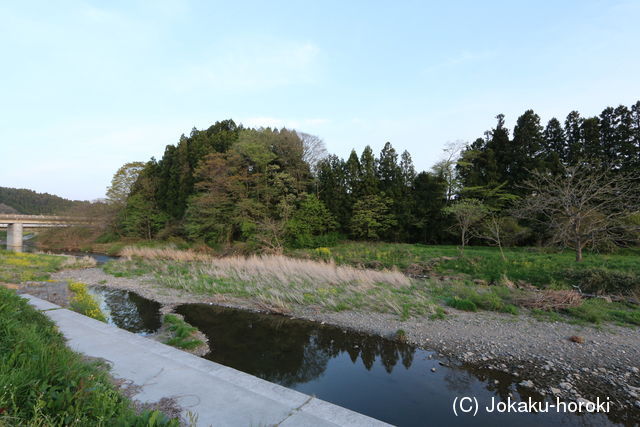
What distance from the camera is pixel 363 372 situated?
20.6 feet

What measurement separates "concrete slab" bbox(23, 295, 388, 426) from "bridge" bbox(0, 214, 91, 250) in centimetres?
4485

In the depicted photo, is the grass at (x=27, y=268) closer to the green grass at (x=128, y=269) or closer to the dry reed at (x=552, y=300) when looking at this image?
the green grass at (x=128, y=269)

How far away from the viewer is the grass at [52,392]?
2131 mm

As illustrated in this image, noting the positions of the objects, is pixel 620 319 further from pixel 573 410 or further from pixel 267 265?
pixel 267 265

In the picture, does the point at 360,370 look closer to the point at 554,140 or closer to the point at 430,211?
the point at 430,211

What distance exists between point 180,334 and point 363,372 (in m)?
4.54

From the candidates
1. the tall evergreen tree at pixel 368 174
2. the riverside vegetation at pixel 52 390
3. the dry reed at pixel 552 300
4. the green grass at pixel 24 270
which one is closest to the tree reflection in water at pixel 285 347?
the riverside vegetation at pixel 52 390

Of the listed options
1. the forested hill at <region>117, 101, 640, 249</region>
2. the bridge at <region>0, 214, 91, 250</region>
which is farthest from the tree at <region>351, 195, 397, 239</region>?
the bridge at <region>0, 214, 91, 250</region>

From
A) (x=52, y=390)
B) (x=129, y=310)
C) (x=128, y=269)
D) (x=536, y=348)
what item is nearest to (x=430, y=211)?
(x=536, y=348)

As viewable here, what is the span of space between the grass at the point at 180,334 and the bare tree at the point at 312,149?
75.9 feet

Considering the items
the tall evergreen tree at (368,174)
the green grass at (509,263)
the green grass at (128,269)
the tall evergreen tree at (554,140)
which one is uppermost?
the tall evergreen tree at (554,140)

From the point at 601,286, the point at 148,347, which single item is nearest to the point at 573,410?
the point at 148,347

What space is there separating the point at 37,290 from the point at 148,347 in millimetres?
9411

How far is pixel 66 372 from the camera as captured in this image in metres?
2.72
